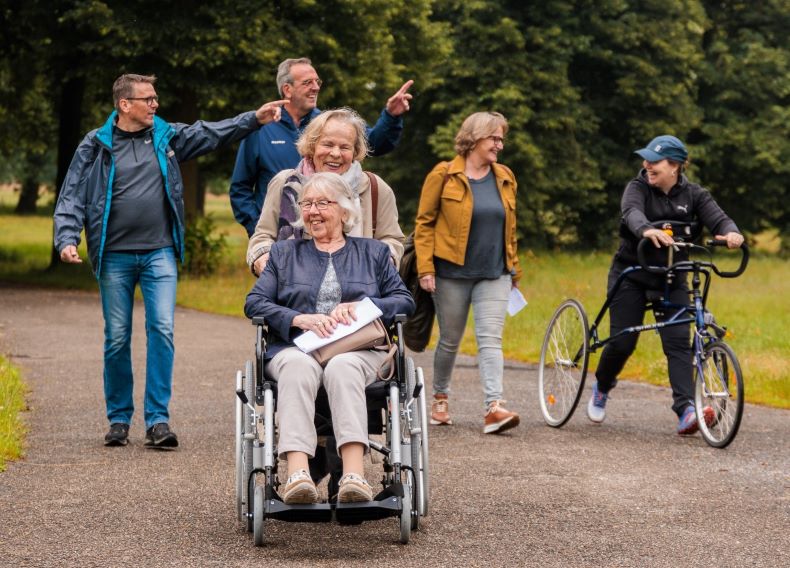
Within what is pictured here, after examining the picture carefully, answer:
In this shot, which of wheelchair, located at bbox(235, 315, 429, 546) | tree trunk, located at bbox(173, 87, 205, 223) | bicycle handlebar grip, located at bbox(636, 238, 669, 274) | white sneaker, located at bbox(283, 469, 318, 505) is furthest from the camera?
tree trunk, located at bbox(173, 87, 205, 223)

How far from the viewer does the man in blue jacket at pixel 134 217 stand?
7691mm

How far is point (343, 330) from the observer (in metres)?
5.57

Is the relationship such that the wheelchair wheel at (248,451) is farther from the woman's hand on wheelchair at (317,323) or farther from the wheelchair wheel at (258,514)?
the woman's hand on wheelchair at (317,323)

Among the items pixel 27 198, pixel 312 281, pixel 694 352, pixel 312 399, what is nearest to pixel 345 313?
pixel 312 281

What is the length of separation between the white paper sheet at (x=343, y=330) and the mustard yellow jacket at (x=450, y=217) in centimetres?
296

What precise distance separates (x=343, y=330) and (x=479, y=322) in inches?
125

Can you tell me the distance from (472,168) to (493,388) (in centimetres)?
140

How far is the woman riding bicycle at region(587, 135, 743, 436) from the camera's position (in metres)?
8.46

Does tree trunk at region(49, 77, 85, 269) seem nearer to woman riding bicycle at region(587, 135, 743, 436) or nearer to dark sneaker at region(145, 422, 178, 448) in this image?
woman riding bicycle at region(587, 135, 743, 436)

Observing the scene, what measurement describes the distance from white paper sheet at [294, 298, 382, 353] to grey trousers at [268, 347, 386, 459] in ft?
0.23

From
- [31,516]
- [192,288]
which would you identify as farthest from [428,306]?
[192,288]

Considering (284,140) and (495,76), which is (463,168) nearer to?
(284,140)

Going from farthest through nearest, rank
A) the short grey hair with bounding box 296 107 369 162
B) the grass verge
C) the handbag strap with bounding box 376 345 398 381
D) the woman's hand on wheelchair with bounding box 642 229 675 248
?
the woman's hand on wheelchair with bounding box 642 229 675 248 → the grass verge → the short grey hair with bounding box 296 107 369 162 → the handbag strap with bounding box 376 345 398 381

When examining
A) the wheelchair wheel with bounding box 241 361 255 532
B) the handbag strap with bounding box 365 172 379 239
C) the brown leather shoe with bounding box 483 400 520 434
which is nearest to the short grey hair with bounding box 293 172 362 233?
the handbag strap with bounding box 365 172 379 239
